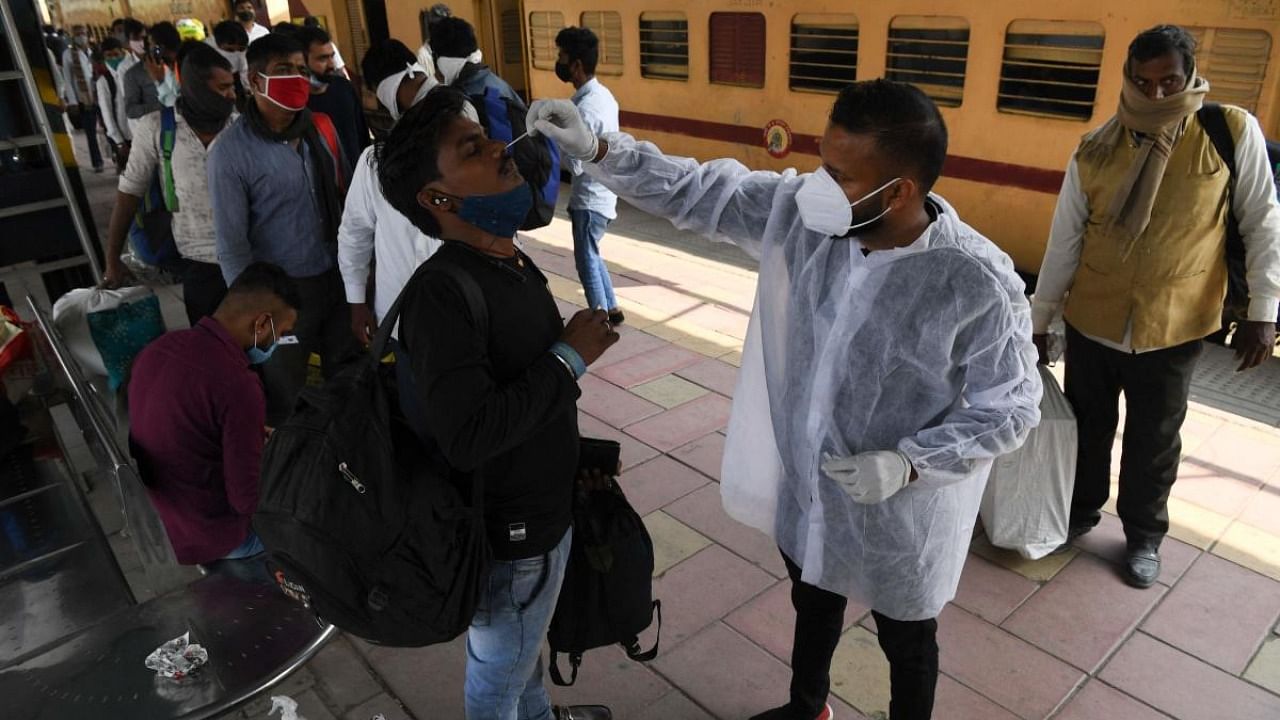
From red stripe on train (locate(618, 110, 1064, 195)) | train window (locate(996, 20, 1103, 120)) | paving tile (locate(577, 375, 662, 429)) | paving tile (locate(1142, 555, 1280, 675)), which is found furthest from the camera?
red stripe on train (locate(618, 110, 1064, 195))

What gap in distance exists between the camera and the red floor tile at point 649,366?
4.81 meters

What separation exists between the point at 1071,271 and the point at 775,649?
1.63m

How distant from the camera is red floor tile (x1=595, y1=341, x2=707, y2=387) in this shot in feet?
15.8

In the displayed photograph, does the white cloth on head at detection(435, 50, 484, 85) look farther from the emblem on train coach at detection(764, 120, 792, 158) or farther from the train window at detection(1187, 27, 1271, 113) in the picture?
the train window at detection(1187, 27, 1271, 113)

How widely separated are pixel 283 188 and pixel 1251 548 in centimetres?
390

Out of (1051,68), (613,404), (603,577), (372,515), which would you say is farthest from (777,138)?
(372,515)

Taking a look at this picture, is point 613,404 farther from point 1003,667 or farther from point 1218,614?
point 1218,614

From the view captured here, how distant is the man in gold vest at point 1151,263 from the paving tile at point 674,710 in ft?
5.46

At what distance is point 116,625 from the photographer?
2826 mm

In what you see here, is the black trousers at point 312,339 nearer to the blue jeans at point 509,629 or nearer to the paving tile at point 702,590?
the paving tile at point 702,590

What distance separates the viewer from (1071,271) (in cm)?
295

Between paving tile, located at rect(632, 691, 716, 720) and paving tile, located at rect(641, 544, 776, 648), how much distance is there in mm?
216

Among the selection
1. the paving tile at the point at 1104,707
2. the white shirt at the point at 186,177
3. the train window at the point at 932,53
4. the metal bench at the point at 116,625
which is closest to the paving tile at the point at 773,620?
the paving tile at the point at 1104,707

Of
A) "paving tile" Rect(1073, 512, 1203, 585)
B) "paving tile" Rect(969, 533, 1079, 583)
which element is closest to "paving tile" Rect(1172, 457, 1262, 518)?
"paving tile" Rect(1073, 512, 1203, 585)
